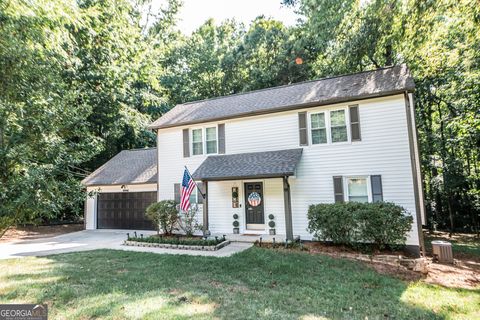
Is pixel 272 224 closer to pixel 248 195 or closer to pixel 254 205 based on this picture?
pixel 254 205

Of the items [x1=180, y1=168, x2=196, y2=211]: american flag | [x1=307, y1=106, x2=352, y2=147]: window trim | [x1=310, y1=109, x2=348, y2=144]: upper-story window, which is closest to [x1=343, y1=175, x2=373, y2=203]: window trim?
[x1=307, y1=106, x2=352, y2=147]: window trim

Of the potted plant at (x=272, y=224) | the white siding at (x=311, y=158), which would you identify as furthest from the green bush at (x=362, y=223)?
the potted plant at (x=272, y=224)

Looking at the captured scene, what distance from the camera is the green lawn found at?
423 centimetres

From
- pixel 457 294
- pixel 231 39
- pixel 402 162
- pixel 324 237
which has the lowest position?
pixel 457 294

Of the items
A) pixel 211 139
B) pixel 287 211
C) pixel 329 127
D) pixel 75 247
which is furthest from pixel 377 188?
pixel 75 247

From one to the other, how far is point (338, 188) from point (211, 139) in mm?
5823

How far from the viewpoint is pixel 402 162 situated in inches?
342

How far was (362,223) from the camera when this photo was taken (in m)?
7.91

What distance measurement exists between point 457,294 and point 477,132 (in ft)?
36.2

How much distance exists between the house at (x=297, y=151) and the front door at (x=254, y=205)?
0.04 metres

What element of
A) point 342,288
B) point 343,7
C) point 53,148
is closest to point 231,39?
point 343,7

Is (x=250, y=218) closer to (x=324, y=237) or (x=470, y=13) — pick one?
(x=324, y=237)

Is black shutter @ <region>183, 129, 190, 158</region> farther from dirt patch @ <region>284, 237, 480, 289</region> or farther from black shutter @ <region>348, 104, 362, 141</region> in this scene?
black shutter @ <region>348, 104, 362, 141</region>

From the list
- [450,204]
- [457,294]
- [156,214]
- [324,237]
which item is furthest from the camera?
[450,204]
